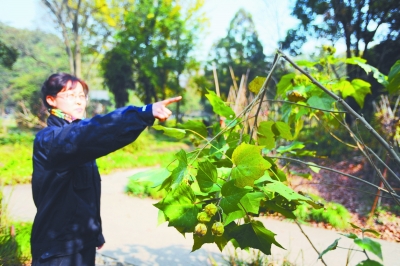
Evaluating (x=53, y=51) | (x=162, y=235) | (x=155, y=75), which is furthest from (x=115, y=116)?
(x=53, y=51)

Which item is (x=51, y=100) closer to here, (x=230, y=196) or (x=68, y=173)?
(x=68, y=173)

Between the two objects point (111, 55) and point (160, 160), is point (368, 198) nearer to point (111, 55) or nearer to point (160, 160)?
point (160, 160)

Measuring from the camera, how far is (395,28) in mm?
10414

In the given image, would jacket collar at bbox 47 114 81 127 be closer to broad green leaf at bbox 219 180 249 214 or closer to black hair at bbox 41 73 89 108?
black hair at bbox 41 73 89 108

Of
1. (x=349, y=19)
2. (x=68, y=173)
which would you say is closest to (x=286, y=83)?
(x=68, y=173)

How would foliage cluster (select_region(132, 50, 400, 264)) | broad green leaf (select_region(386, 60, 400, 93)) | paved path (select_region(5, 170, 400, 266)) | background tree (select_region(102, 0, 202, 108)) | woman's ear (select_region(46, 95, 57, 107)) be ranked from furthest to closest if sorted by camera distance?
background tree (select_region(102, 0, 202, 108)) → paved path (select_region(5, 170, 400, 266)) → woman's ear (select_region(46, 95, 57, 107)) → broad green leaf (select_region(386, 60, 400, 93)) → foliage cluster (select_region(132, 50, 400, 264))

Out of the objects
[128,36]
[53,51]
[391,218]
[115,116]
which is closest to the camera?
[115,116]

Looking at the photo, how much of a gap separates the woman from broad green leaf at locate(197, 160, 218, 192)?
365 mm

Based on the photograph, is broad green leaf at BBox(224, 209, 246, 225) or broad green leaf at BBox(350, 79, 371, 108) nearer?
broad green leaf at BBox(224, 209, 246, 225)

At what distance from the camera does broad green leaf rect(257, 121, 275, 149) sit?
0.89 metres


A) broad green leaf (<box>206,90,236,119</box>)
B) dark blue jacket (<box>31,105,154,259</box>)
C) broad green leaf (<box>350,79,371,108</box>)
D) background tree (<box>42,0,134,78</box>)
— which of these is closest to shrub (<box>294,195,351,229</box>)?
broad green leaf (<box>350,79,371,108</box>)

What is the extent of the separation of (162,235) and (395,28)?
1118 centimetres

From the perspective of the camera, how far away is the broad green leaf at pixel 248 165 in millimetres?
575

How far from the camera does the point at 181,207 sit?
619mm
